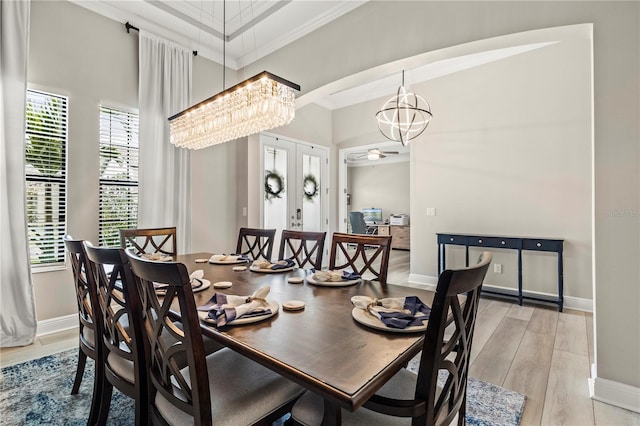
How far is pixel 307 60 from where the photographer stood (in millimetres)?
3398

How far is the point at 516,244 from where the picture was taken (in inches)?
150

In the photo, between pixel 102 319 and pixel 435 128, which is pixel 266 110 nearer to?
pixel 102 319

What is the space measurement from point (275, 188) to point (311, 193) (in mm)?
888

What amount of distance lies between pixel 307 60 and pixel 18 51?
100 inches

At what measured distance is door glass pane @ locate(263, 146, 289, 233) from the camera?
483cm

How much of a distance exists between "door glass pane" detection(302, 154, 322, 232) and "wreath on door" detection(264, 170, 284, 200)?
56 cm

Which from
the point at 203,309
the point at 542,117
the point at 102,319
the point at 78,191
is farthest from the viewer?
the point at 542,117

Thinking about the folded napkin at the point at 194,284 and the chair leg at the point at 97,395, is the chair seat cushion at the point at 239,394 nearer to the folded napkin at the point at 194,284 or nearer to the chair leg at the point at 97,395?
the folded napkin at the point at 194,284

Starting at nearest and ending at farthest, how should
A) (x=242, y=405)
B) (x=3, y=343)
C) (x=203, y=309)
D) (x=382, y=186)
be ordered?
(x=242, y=405), (x=203, y=309), (x=3, y=343), (x=382, y=186)

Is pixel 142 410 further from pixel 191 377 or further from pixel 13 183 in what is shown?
pixel 13 183

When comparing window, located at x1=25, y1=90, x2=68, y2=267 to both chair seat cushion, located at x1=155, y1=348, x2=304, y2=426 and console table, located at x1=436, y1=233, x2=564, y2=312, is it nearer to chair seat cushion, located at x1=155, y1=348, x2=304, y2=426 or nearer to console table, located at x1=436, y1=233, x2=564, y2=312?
chair seat cushion, located at x1=155, y1=348, x2=304, y2=426

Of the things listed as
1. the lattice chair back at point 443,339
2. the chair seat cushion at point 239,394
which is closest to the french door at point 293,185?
the chair seat cushion at point 239,394

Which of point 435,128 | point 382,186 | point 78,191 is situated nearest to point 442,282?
point 78,191

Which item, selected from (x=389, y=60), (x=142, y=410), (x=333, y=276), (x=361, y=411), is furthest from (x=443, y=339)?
(x=389, y=60)
